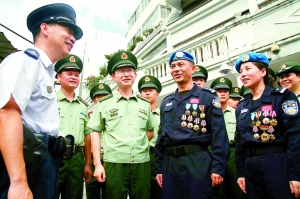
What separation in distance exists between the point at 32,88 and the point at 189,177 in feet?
4.80

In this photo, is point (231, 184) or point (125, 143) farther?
point (231, 184)

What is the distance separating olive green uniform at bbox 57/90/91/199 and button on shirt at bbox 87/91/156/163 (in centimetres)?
38

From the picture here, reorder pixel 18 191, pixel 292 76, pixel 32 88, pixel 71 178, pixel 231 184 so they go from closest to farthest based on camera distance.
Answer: pixel 18 191, pixel 32 88, pixel 71 178, pixel 292 76, pixel 231 184

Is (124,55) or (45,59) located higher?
(124,55)

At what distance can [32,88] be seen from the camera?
1.20m

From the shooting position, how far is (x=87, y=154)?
2.84 meters

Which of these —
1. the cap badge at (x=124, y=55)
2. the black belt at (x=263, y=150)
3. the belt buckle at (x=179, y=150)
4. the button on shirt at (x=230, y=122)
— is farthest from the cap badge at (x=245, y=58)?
the button on shirt at (x=230, y=122)

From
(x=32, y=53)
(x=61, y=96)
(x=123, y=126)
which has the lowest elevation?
(x=123, y=126)

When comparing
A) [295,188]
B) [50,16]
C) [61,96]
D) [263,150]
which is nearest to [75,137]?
[61,96]

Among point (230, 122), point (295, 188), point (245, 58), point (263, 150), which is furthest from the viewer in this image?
point (230, 122)

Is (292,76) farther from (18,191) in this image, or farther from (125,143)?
(18,191)

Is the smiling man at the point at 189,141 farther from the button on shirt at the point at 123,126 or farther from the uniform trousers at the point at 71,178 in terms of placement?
the uniform trousers at the point at 71,178

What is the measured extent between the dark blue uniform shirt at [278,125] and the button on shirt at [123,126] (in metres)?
1.01

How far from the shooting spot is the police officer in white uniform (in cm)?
100
